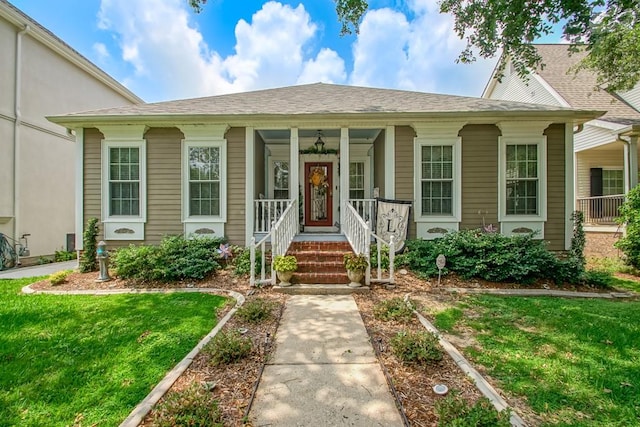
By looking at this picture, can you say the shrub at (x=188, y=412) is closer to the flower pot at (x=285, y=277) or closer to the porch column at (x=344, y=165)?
the flower pot at (x=285, y=277)

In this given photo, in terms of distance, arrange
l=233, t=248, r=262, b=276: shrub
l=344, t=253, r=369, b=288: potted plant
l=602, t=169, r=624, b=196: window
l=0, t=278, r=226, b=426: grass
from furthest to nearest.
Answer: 1. l=602, t=169, r=624, b=196: window
2. l=233, t=248, r=262, b=276: shrub
3. l=344, t=253, r=369, b=288: potted plant
4. l=0, t=278, r=226, b=426: grass

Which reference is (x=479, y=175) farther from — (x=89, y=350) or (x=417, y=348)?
(x=89, y=350)

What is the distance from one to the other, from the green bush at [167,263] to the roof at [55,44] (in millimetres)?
7876

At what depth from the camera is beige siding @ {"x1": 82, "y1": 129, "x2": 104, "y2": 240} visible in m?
7.04

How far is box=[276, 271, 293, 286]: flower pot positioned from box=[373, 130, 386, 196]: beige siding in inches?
134

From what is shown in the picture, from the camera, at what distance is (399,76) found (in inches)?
509

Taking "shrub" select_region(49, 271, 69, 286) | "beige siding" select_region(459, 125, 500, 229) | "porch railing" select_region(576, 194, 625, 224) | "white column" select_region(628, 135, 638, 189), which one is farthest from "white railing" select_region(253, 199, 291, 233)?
"porch railing" select_region(576, 194, 625, 224)

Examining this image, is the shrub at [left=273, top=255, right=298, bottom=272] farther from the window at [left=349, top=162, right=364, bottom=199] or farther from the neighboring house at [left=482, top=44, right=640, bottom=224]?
the neighboring house at [left=482, top=44, right=640, bottom=224]

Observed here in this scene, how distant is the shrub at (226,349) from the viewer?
2.78 metres

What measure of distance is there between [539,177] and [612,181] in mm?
6689

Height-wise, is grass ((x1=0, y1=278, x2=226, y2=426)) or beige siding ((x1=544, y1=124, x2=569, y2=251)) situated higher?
beige siding ((x1=544, y1=124, x2=569, y2=251))

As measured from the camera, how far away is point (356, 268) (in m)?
5.11

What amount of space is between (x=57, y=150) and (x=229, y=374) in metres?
11.5

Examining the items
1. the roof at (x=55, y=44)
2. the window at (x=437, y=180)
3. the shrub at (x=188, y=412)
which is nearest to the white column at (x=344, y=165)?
the window at (x=437, y=180)
